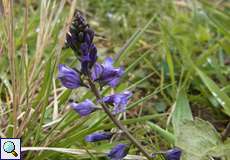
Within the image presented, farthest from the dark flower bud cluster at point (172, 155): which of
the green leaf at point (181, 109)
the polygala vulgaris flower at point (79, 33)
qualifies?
the polygala vulgaris flower at point (79, 33)

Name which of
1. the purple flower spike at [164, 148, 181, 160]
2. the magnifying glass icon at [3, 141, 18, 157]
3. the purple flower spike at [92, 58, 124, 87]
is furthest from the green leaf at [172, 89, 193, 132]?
the magnifying glass icon at [3, 141, 18, 157]

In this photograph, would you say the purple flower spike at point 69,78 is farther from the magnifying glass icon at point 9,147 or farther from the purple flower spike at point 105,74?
the magnifying glass icon at point 9,147

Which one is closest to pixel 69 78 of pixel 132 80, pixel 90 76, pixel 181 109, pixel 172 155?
pixel 90 76

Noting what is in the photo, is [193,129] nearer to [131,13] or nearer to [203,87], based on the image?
[203,87]

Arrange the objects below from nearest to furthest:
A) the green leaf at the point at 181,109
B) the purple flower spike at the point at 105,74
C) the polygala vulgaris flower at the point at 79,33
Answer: the polygala vulgaris flower at the point at 79,33 → the purple flower spike at the point at 105,74 → the green leaf at the point at 181,109

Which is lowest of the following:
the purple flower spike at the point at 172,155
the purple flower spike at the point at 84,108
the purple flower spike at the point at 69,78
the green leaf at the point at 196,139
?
the purple flower spike at the point at 172,155

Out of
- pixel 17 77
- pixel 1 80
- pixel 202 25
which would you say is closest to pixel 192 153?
pixel 17 77
